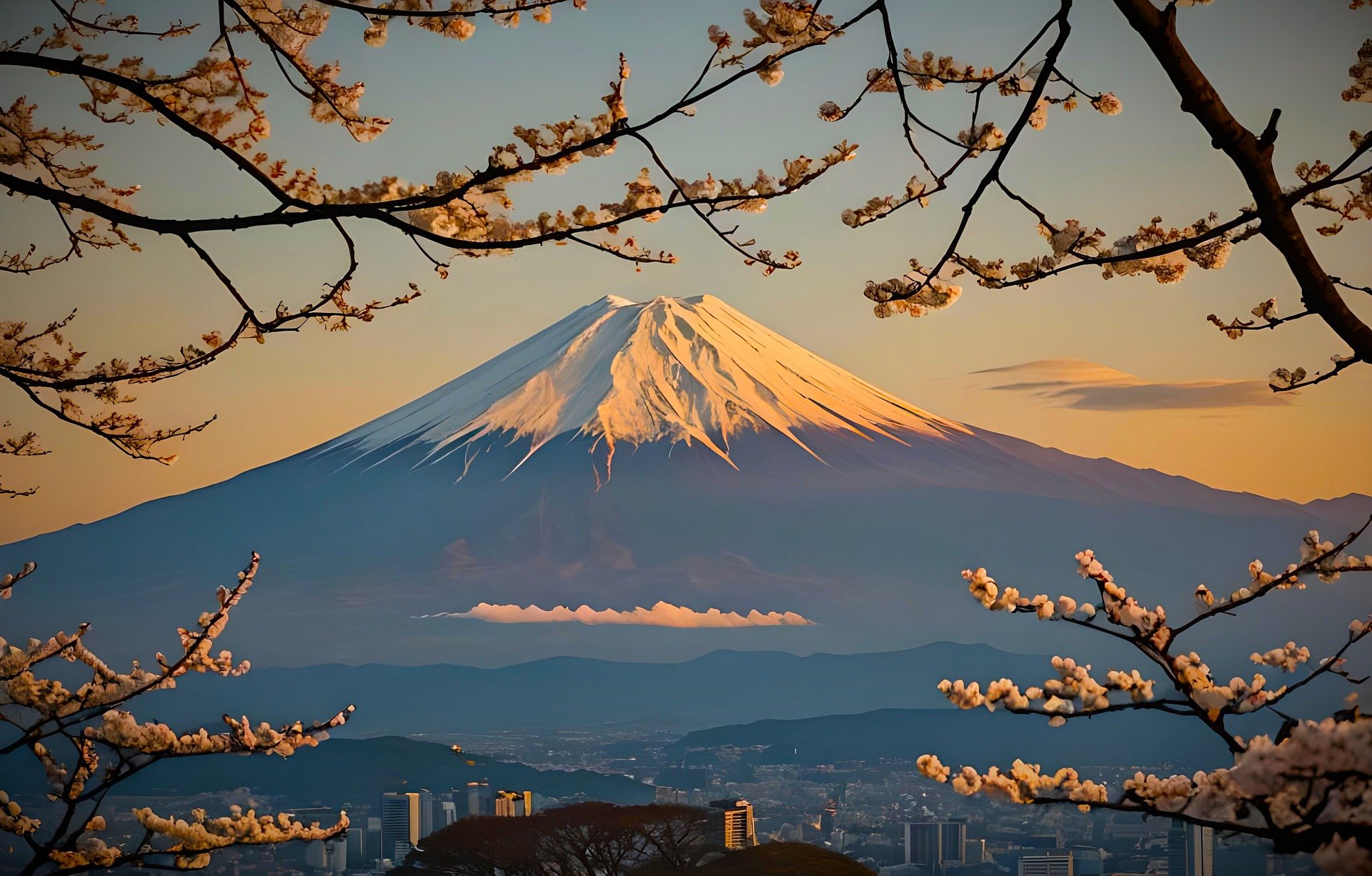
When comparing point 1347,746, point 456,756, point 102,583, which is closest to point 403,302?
point 1347,746

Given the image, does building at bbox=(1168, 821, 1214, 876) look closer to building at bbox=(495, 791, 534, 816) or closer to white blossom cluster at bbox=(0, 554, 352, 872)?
building at bbox=(495, 791, 534, 816)

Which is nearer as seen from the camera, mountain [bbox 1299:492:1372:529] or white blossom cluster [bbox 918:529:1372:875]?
white blossom cluster [bbox 918:529:1372:875]

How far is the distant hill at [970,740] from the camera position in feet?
39.4

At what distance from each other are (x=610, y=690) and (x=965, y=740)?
4986 mm

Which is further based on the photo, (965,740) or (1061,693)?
(965,740)

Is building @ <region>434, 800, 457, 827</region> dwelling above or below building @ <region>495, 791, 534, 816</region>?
below

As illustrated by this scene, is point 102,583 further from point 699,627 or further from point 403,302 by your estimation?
point 403,302

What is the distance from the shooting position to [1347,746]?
0.76 m

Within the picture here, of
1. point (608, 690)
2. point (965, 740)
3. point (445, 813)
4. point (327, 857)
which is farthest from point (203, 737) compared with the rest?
point (608, 690)

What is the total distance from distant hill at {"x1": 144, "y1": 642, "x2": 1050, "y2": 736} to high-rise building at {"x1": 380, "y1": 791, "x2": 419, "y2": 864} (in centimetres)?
459

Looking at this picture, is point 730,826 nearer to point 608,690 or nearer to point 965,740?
point 965,740

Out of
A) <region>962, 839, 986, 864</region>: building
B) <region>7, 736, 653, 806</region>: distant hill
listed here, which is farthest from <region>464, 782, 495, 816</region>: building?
<region>962, 839, 986, 864</region>: building

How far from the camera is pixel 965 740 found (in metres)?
12.9

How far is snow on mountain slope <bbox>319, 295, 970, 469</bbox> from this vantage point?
17078 millimetres
